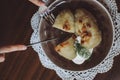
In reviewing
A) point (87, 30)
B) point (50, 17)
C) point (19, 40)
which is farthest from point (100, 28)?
point (19, 40)

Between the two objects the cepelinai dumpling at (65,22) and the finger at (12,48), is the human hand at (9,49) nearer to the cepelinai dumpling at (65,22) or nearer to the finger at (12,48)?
the finger at (12,48)

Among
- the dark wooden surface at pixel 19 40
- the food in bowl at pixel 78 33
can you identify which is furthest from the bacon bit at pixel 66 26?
the dark wooden surface at pixel 19 40

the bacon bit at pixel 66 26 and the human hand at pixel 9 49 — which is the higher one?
the bacon bit at pixel 66 26

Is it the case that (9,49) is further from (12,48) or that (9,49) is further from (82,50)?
(82,50)

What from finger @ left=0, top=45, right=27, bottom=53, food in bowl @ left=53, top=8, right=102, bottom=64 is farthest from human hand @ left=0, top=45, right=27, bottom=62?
food in bowl @ left=53, top=8, right=102, bottom=64

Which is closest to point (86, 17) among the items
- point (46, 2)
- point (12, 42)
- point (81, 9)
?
point (81, 9)
